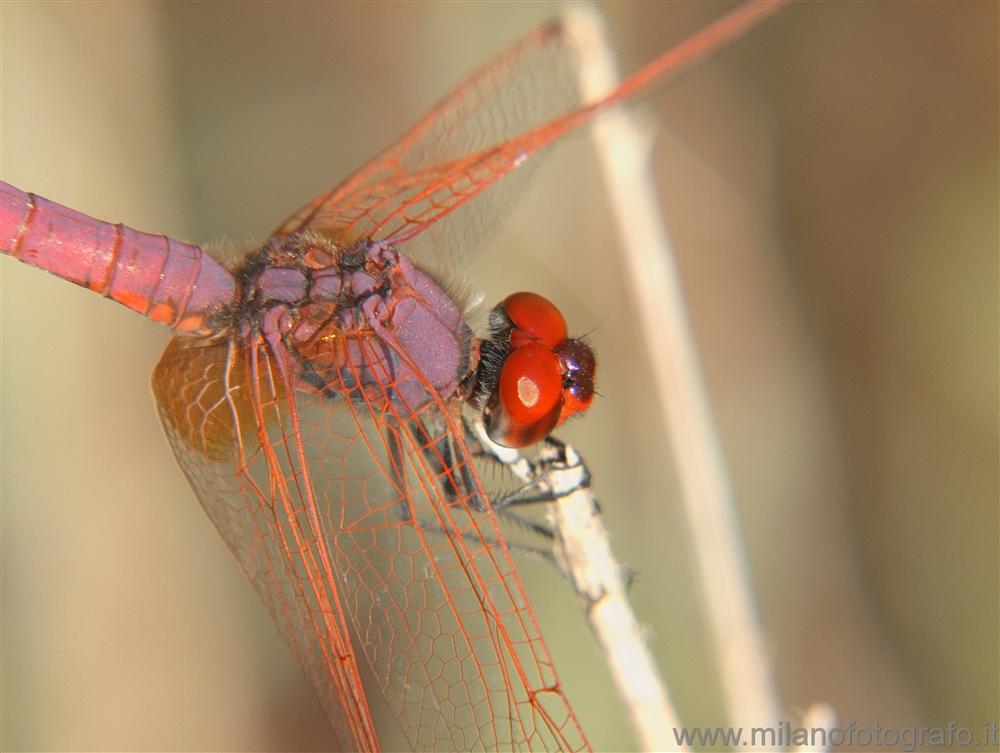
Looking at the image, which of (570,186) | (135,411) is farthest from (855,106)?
(135,411)

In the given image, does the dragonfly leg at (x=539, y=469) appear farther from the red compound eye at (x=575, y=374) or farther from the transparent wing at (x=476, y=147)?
the transparent wing at (x=476, y=147)

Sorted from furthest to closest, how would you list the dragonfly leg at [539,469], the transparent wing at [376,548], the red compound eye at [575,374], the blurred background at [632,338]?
the blurred background at [632,338]
the red compound eye at [575,374]
the dragonfly leg at [539,469]
the transparent wing at [376,548]

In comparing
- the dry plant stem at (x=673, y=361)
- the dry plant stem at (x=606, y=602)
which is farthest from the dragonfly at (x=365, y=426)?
the dry plant stem at (x=673, y=361)

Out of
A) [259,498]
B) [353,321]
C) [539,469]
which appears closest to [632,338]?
[539,469]

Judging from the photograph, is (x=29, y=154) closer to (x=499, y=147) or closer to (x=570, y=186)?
(x=499, y=147)

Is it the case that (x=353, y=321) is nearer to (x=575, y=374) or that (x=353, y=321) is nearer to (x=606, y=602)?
(x=575, y=374)

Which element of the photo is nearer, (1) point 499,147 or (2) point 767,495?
(1) point 499,147
